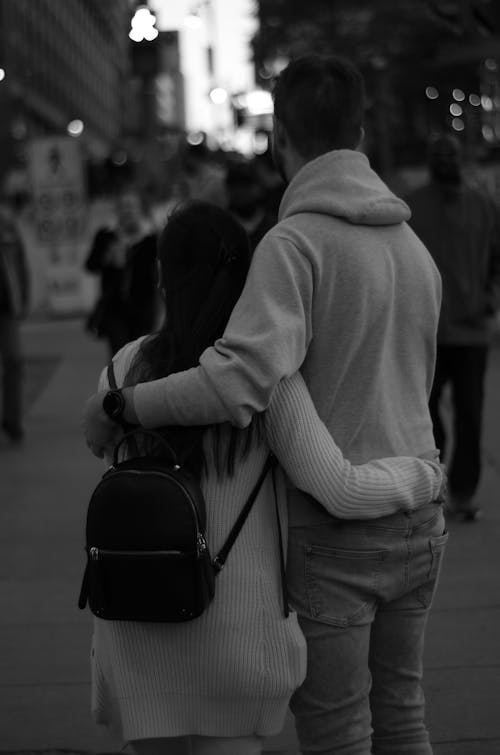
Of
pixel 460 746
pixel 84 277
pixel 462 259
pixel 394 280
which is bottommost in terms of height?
pixel 84 277

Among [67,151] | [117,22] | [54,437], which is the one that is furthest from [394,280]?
[117,22]

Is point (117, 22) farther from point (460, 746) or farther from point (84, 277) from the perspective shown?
point (460, 746)

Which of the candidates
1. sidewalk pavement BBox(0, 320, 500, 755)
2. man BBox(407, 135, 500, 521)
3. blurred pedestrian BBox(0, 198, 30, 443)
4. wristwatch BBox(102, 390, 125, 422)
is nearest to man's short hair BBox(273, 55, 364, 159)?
wristwatch BBox(102, 390, 125, 422)

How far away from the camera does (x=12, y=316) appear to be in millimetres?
10047

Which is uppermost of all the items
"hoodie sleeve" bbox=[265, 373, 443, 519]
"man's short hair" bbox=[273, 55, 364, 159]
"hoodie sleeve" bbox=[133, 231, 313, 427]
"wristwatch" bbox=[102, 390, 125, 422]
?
"man's short hair" bbox=[273, 55, 364, 159]

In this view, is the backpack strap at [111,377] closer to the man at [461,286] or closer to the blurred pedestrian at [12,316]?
the man at [461,286]

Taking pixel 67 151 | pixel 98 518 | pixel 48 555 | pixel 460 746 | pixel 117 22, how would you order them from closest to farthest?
pixel 98 518, pixel 460 746, pixel 48 555, pixel 67 151, pixel 117 22

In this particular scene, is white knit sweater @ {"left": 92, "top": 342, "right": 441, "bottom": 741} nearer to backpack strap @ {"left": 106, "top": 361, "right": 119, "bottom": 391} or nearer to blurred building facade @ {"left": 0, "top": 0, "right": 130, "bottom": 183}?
backpack strap @ {"left": 106, "top": 361, "right": 119, "bottom": 391}

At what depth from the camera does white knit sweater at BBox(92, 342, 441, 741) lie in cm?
268

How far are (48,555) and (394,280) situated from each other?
14.0 ft

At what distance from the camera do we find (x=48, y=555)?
22.0 feet

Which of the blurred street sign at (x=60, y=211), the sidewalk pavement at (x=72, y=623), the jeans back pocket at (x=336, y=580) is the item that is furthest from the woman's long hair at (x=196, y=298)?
the blurred street sign at (x=60, y=211)

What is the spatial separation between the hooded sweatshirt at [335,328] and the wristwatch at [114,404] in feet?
0.15

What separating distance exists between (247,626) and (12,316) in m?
7.61
